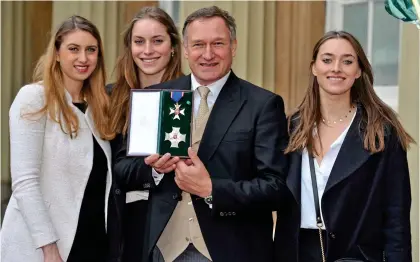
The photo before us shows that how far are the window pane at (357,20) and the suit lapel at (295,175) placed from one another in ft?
9.47

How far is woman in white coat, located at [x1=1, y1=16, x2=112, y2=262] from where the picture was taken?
11.8 ft

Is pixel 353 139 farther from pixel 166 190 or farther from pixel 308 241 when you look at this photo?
pixel 166 190

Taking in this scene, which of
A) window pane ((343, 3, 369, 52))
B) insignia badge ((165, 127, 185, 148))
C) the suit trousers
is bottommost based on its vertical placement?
the suit trousers

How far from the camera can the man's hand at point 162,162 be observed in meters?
3.14

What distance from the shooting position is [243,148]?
10.7 feet

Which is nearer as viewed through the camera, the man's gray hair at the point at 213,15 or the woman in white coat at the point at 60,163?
the man's gray hair at the point at 213,15

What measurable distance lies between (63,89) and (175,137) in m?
0.88

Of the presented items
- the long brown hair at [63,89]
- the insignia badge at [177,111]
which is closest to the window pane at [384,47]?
the long brown hair at [63,89]

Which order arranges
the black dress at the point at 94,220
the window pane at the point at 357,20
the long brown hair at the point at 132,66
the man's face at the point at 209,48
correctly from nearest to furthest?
the man's face at the point at 209,48
the black dress at the point at 94,220
the long brown hair at the point at 132,66
the window pane at the point at 357,20

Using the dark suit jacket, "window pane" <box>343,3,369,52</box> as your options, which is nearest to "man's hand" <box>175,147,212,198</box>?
the dark suit jacket

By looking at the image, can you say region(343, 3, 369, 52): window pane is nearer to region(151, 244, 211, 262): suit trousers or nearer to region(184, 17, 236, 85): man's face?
region(184, 17, 236, 85): man's face

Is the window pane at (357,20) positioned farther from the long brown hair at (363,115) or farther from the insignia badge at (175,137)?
the insignia badge at (175,137)

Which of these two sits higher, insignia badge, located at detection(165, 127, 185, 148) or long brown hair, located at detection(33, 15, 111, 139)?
long brown hair, located at detection(33, 15, 111, 139)

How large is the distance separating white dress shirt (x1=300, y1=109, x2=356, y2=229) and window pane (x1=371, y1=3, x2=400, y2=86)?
2.64 metres
